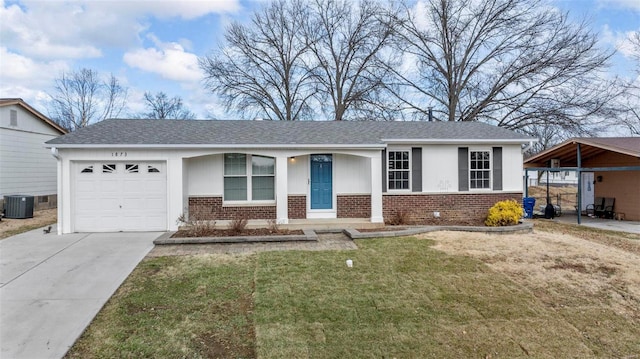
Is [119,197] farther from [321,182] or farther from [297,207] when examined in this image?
[321,182]

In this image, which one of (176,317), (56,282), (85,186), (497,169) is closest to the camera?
(176,317)

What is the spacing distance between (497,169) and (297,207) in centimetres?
750

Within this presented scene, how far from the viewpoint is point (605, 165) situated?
14.6 metres

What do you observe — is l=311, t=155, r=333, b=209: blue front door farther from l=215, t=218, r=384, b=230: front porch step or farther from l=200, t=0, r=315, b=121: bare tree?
l=200, t=0, r=315, b=121: bare tree

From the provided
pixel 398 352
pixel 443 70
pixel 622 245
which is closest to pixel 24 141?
pixel 398 352

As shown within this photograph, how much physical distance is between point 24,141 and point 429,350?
18870 mm

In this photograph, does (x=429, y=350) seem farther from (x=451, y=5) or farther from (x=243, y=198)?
(x=451, y=5)

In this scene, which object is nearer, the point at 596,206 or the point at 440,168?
the point at 440,168

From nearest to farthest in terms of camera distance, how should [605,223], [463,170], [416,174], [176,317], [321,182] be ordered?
1. [176,317]
2. [321,182]
3. [416,174]
4. [463,170]
5. [605,223]

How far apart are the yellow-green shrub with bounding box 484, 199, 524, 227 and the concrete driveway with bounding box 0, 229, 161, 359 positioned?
10.5 metres

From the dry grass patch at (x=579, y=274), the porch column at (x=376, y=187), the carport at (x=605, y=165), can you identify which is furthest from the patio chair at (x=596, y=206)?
the porch column at (x=376, y=187)

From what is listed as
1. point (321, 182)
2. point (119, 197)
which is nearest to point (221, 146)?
point (119, 197)

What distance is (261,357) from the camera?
11.9ft

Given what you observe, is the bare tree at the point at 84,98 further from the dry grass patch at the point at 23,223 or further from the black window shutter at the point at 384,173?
the black window shutter at the point at 384,173
